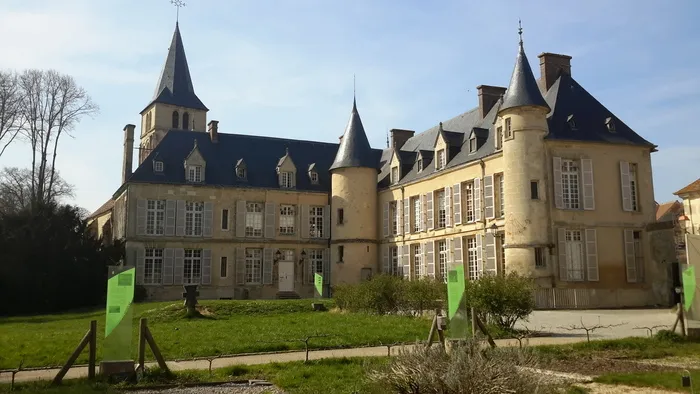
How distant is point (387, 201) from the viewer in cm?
3178

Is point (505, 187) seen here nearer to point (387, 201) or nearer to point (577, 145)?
point (577, 145)

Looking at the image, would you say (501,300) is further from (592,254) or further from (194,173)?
(194,173)

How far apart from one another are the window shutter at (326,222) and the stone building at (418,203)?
0.25ft

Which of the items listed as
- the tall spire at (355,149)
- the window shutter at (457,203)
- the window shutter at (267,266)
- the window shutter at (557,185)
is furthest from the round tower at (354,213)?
the window shutter at (557,185)

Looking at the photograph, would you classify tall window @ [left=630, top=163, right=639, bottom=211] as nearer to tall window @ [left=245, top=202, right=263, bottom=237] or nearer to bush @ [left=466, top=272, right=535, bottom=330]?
bush @ [left=466, top=272, right=535, bottom=330]

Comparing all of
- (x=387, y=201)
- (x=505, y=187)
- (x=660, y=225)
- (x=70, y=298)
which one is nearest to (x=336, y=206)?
(x=387, y=201)

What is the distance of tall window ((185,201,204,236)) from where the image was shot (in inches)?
1233

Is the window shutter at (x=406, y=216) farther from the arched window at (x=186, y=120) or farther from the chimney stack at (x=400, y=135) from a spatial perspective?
the arched window at (x=186, y=120)

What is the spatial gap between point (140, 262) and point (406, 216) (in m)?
13.0

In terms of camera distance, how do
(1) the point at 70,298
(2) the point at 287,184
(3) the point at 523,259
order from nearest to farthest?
(3) the point at 523,259 < (1) the point at 70,298 < (2) the point at 287,184

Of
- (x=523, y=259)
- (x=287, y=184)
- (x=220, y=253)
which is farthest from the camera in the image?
(x=287, y=184)

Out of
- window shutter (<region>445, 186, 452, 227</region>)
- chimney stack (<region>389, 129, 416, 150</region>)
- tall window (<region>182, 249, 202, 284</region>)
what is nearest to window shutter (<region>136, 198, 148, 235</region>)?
tall window (<region>182, 249, 202, 284</region>)

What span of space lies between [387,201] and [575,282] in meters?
11.7

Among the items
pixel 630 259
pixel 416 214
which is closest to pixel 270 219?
A: pixel 416 214
